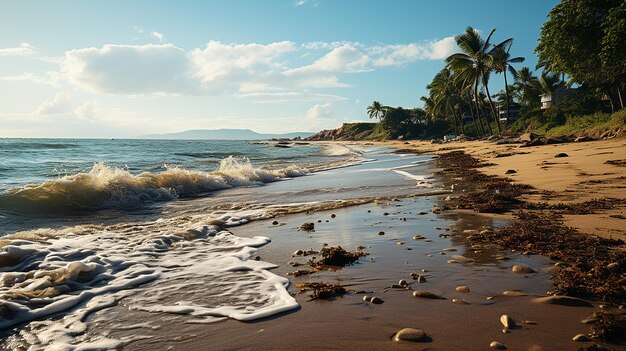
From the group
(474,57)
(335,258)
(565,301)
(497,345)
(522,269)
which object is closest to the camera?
(497,345)

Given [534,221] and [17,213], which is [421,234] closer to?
[534,221]

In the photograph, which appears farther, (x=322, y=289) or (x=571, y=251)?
(x=571, y=251)

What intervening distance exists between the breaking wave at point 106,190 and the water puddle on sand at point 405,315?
8.59 meters

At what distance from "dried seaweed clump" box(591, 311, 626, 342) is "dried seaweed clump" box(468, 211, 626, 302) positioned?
1.29 ft

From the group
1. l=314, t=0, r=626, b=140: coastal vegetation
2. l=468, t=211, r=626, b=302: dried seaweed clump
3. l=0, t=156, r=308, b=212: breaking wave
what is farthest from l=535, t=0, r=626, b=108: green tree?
l=0, t=156, r=308, b=212: breaking wave

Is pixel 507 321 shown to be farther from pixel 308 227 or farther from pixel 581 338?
pixel 308 227

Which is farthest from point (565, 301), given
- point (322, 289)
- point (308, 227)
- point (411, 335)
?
point (308, 227)

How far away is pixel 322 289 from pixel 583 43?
26.4 metres

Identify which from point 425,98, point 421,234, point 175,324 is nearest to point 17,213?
point 175,324

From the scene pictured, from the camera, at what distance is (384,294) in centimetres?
358

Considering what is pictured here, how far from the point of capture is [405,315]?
311 cm

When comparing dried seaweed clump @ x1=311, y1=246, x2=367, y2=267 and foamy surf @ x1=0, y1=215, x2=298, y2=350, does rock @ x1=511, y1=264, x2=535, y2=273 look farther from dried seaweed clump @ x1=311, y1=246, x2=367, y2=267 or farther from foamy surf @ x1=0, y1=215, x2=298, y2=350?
foamy surf @ x1=0, y1=215, x2=298, y2=350

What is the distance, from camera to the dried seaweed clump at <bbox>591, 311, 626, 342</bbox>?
2.47 m

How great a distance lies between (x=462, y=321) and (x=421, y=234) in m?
2.94
